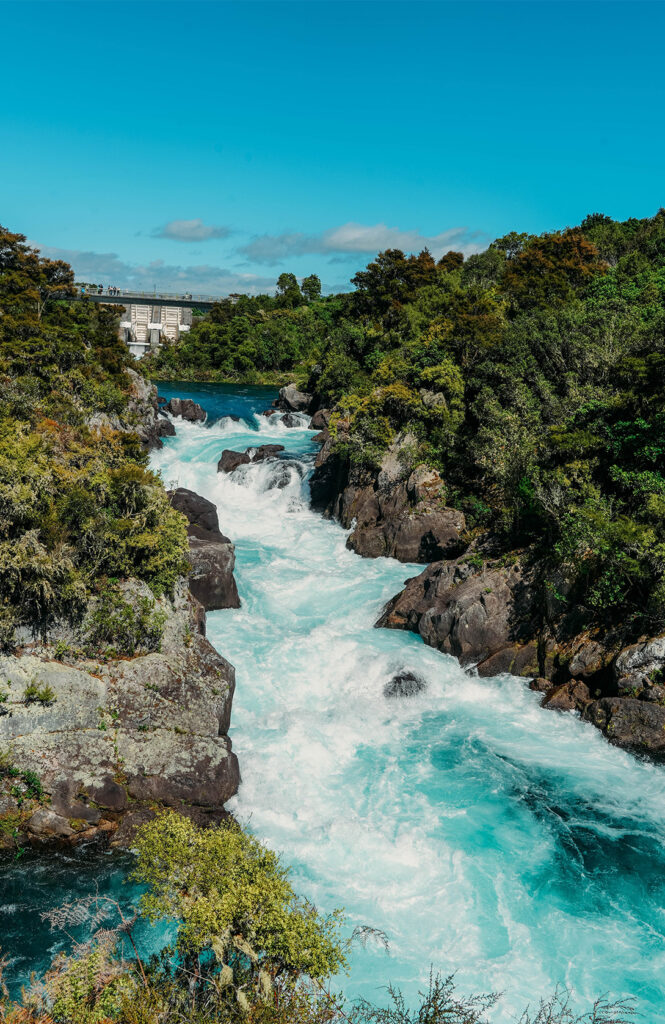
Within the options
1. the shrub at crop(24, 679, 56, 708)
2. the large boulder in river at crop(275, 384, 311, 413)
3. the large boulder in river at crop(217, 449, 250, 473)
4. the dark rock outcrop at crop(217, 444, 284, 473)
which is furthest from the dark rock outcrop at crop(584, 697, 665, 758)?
the large boulder in river at crop(275, 384, 311, 413)

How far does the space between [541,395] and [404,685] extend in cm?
1554

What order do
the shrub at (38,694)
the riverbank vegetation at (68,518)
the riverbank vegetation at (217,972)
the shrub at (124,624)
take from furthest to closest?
1. the shrub at (124,624)
2. the riverbank vegetation at (68,518)
3. the shrub at (38,694)
4. the riverbank vegetation at (217,972)

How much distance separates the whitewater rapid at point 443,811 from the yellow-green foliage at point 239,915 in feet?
12.4

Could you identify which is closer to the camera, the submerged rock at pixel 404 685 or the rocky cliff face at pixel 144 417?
the submerged rock at pixel 404 685

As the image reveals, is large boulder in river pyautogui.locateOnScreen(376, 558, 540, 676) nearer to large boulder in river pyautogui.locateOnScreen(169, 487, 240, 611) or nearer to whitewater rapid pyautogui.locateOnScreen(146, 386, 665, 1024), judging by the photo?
whitewater rapid pyautogui.locateOnScreen(146, 386, 665, 1024)

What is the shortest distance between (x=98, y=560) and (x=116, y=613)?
138 cm

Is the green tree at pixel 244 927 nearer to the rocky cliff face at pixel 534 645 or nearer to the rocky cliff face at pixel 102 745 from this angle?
the rocky cliff face at pixel 102 745

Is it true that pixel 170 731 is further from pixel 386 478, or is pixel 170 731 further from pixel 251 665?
pixel 386 478

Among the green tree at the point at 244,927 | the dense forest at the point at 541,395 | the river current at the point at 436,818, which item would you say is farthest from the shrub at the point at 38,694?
the dense forest at the point at 541,395

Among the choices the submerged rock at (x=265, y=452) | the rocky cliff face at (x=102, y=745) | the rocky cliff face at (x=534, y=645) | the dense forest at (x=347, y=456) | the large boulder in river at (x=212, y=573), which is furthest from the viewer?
the submerged rock at (x=265, y=452)

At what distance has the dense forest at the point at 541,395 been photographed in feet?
58.1

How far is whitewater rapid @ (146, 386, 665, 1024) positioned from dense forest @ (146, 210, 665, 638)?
436 centimetres

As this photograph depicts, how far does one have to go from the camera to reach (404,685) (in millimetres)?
17859

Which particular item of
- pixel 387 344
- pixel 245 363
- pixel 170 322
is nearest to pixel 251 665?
pixel 387 344
